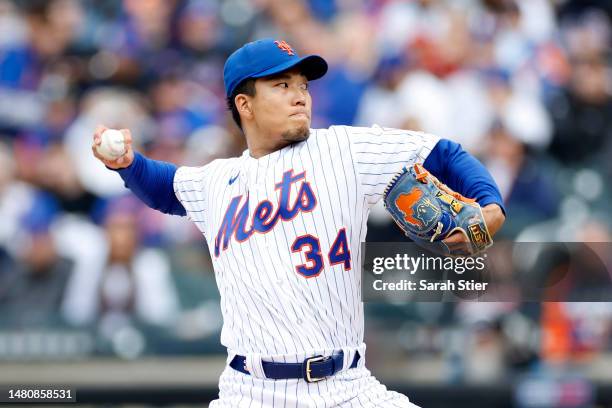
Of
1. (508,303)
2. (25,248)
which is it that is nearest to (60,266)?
(25,248)

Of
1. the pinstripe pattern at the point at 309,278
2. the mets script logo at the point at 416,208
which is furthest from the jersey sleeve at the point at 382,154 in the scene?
the mets script logo at the point at 416,208

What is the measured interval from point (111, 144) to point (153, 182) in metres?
0.30

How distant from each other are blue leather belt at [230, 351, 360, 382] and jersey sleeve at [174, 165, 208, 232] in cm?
65

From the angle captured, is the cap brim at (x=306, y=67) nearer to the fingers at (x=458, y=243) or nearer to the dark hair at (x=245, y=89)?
the dark hair at (x=245, y=89)

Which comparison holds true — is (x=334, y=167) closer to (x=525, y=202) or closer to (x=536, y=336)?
(x=536, y=336)

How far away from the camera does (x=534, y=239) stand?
6.49m

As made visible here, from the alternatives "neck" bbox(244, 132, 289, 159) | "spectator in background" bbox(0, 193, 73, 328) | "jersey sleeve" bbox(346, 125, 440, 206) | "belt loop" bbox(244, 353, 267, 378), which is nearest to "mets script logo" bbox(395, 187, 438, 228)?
"jersey sleeve" bbox(346, 125, 440, 206)

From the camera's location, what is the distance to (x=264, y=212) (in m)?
3.22

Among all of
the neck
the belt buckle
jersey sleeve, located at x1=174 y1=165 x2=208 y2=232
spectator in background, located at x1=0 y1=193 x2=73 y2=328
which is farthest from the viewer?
spectator in background, located at x1=0 y1=193 x2=73 y2=328

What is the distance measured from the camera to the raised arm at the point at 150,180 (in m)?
3.51

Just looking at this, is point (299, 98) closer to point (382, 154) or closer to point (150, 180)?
point (382, 154)

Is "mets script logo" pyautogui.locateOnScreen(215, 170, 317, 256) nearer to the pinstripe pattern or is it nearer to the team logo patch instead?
the pinstripe pattern

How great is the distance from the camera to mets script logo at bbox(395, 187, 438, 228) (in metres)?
2.97

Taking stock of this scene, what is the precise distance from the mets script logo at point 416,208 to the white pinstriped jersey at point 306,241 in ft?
0.51
